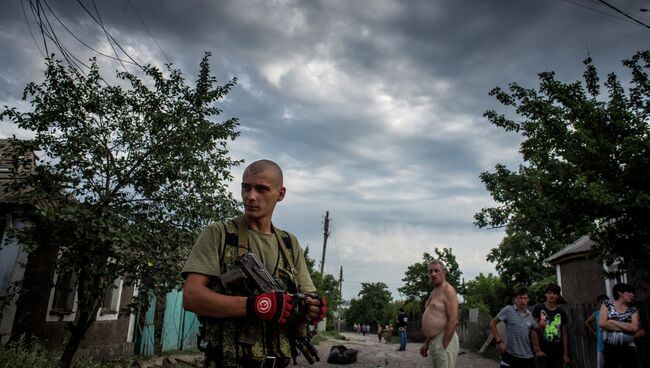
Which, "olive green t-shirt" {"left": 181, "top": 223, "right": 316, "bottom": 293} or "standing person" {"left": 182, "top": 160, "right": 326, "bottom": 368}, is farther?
"olive green t-shirt" {"left": 181, "top": 223, "right": 316, "bottom": 293}

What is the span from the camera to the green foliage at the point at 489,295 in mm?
27641

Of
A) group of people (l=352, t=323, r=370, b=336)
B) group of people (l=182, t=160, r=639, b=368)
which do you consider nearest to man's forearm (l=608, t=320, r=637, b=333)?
group of people (l=182, t=160, r=639, b=368)

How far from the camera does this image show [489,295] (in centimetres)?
3086

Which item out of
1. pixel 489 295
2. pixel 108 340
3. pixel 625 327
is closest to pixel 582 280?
pixel 625 327

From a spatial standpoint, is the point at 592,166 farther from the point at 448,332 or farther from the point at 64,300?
the point at 64,300

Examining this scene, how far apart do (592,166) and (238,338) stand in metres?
7.97

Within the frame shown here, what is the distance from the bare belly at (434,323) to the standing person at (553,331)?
6.78ft

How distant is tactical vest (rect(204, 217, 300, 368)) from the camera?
198 centimetres

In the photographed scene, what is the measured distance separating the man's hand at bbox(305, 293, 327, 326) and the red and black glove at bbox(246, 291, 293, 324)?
22 cm

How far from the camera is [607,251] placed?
7.63 metres

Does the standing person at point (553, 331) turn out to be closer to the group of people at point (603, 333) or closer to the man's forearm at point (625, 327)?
the group of people at point (603, 333)

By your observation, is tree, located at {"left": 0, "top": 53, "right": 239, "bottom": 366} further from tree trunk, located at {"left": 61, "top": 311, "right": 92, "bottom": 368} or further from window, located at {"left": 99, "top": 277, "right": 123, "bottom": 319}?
window, located at {"left": 99, "top": 277, "right": 123, "bottom": 319}

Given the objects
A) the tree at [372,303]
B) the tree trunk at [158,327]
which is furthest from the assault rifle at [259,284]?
the tree at [372,303]

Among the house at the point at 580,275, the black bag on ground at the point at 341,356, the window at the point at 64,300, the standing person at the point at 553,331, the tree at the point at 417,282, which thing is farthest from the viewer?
the tree at the point at 417,282
